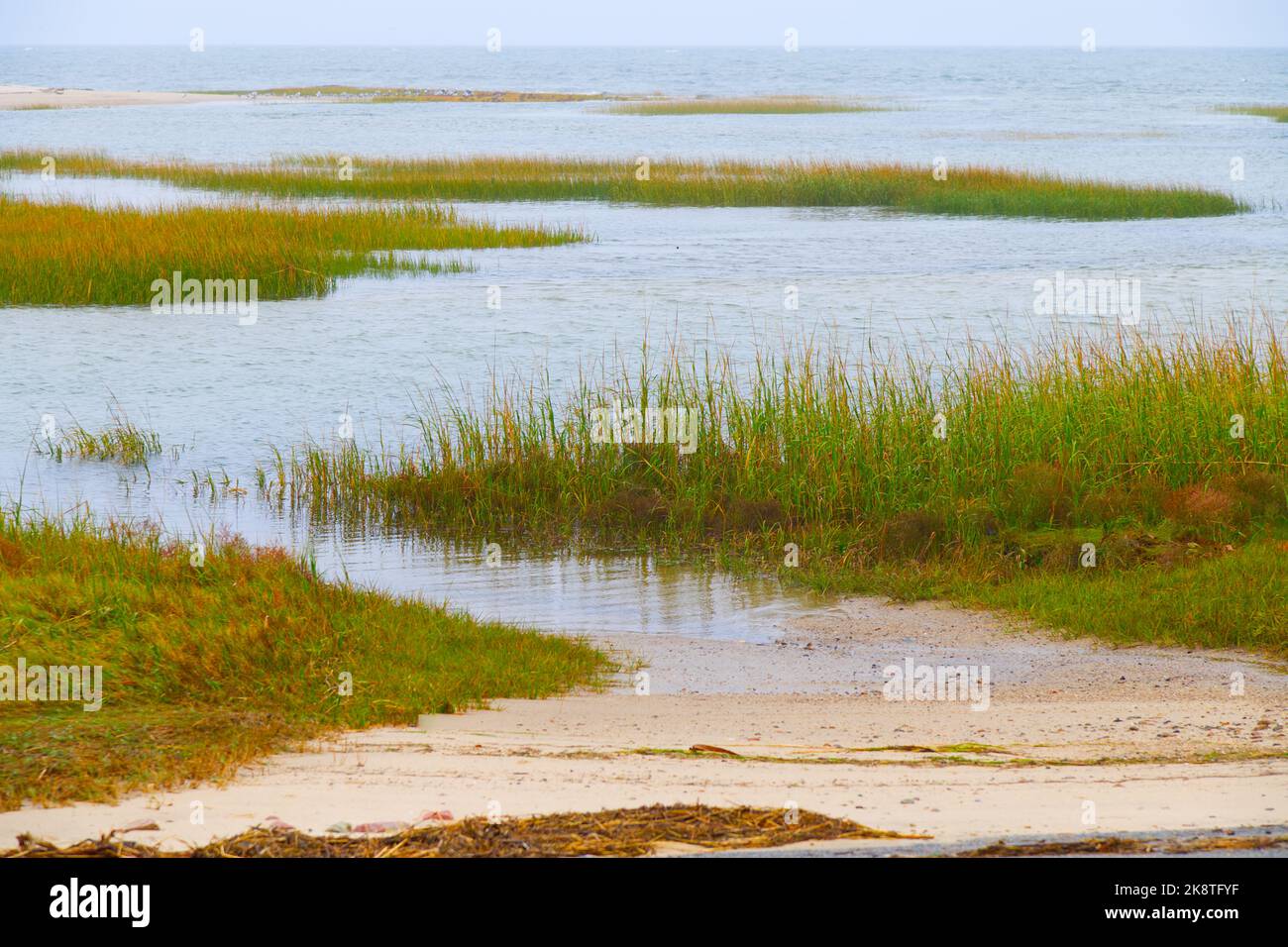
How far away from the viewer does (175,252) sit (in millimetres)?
26703

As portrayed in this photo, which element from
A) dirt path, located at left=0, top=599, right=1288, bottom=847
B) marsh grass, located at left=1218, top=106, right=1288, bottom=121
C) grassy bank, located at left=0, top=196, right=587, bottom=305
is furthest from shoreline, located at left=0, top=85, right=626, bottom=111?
dirt path, located at left=0, top=599, right=1288, bottom=847

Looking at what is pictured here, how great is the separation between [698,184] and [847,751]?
3982 cm

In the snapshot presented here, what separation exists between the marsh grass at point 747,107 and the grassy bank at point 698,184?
152 feet

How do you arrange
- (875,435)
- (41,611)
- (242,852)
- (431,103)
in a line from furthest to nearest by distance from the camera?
(431,103) < (875,435) < (41,611) < (242,852)

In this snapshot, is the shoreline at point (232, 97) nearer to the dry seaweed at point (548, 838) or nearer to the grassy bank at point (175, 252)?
the grassy bank at point (175, 252)

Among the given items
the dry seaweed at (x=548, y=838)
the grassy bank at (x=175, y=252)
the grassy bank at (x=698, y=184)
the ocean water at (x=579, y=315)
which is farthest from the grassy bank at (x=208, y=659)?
the grassy bank at (x=698, y=184)

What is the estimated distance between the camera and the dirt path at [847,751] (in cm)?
577

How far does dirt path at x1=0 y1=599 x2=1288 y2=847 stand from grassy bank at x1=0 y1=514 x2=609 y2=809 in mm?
291

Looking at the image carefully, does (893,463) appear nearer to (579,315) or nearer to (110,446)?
(110,446)

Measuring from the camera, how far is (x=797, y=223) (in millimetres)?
41000

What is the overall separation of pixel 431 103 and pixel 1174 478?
10222cm
